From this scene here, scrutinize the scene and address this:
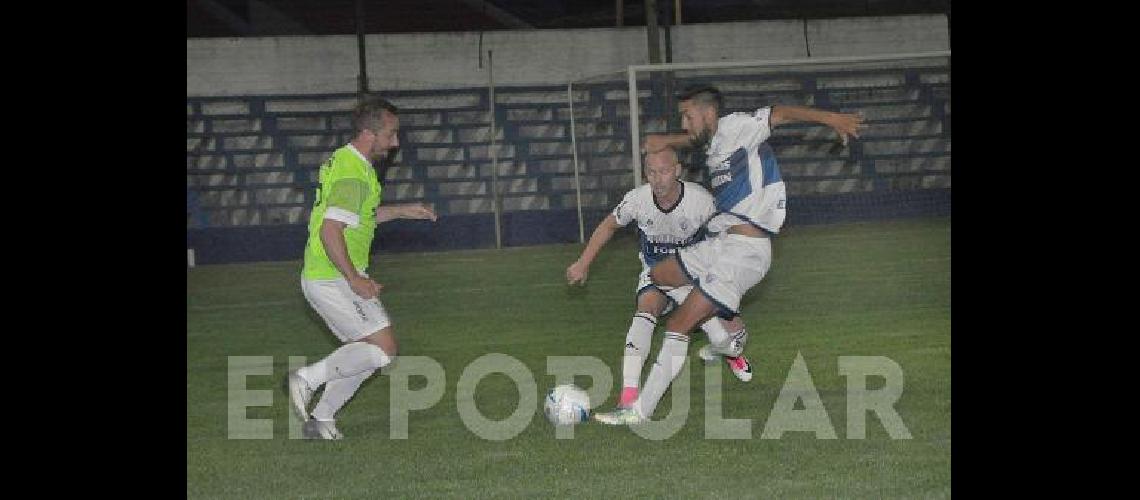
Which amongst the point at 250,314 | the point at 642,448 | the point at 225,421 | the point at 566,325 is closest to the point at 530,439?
the point at 642,448

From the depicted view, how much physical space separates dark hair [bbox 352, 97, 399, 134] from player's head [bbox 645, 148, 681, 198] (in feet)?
6.06

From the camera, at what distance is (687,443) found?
30.3 ft

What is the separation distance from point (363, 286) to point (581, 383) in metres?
2.93

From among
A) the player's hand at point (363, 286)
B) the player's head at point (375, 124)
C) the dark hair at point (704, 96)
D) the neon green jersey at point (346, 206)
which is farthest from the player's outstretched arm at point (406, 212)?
the dark hair at point (704, 96)

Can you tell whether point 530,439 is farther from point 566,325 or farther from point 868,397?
point 566,325

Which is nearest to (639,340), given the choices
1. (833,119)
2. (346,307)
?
(833,119)

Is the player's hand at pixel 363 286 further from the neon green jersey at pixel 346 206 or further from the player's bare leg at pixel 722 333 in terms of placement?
the player's bare leg at pixel 722 333

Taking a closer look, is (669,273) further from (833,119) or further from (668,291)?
(833,119)

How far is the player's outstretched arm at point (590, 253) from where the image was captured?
1047 centimetres

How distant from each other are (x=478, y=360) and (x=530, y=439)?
4178mm

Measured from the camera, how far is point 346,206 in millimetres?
9609

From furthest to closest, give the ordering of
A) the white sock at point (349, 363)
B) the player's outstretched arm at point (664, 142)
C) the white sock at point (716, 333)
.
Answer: the white sock at point (716, 333), the player's outstretched arm at point (664, 142), the white sock at point (349, 363)
